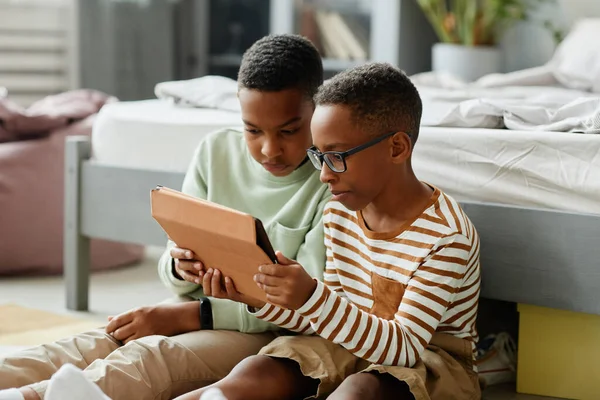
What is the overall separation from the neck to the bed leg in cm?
108

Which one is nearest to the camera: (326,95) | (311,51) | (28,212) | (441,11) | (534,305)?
(326,95)

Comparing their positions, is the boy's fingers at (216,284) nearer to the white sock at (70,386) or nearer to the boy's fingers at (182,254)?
the boy's fingers at (182,254)

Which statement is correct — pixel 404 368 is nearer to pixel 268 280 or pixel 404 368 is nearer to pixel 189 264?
pixel 268 280

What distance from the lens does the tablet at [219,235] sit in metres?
1.17

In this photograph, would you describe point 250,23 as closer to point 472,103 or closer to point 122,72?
point 122,72

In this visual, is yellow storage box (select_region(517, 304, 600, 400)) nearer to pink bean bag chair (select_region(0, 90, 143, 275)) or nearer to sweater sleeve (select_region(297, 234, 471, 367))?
sweater sleeve (select_region(297, 234, 471, 367))

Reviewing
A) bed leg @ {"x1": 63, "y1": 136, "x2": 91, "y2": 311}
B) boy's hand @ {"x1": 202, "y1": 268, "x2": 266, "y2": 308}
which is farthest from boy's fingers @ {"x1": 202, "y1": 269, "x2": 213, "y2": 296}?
bed leg @ {"x1": 63, "y1": 136, "x2": 91, "y2": 311}

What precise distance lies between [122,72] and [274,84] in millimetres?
2477

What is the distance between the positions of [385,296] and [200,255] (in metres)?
0.28

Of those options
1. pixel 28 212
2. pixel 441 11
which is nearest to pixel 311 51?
pixel 28 212

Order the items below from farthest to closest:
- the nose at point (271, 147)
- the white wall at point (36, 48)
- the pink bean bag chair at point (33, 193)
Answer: the white wall at point (36, 48) → the pink bean bag chair at point (33, 193) → the nose at point (271, 147)

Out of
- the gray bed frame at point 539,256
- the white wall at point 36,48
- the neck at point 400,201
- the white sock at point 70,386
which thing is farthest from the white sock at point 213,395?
the white wall at point 36,48

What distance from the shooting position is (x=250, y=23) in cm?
393

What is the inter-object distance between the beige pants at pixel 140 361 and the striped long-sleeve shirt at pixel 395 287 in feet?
0.35
